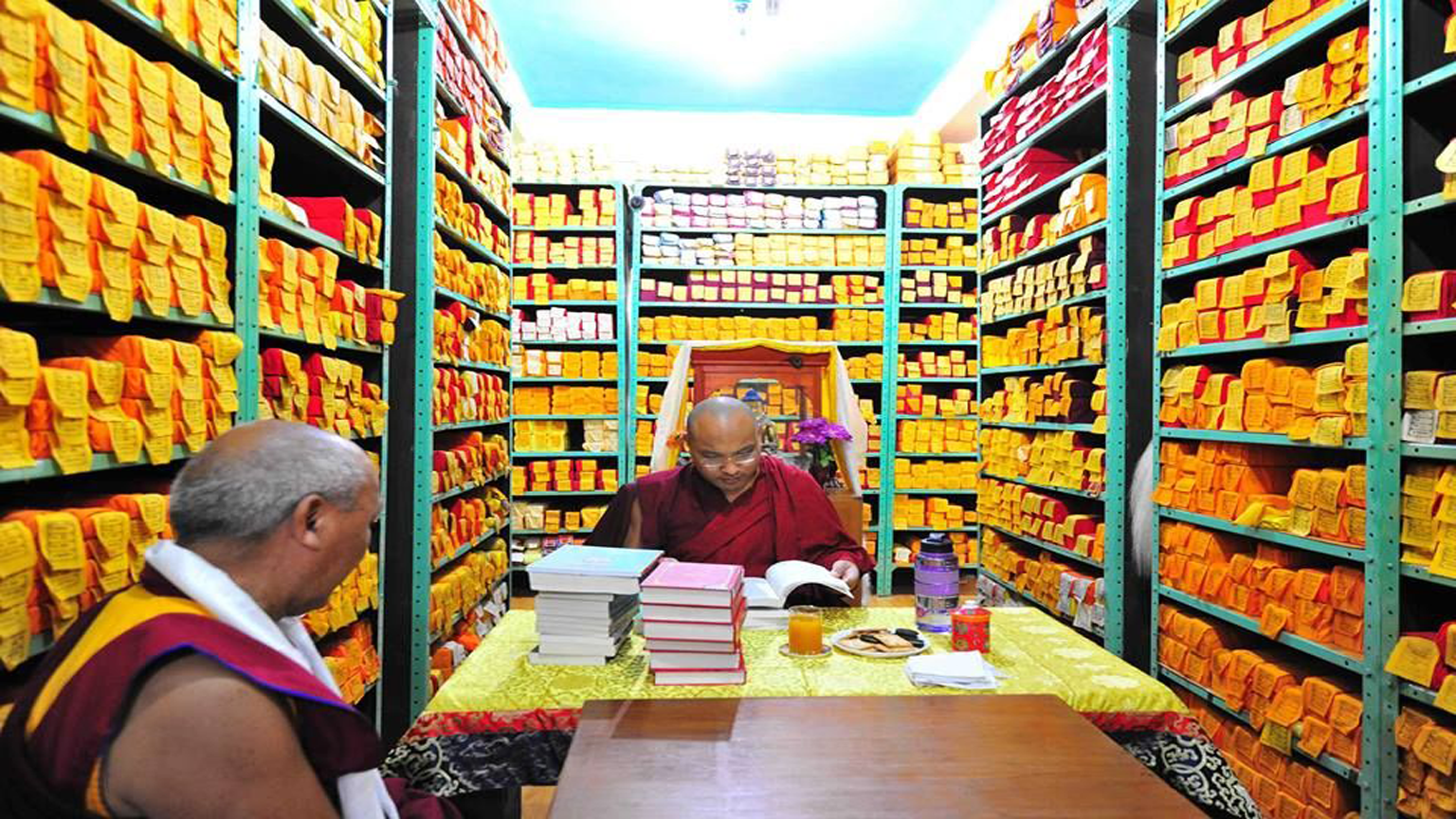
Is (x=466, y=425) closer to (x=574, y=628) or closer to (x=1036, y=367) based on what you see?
(x=574, y=628)

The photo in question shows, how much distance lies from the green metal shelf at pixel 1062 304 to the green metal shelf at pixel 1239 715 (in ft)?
5.53

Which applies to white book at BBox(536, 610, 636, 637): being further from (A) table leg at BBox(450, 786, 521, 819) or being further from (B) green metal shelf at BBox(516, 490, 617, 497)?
(B) green metal shelf at BBox(516, 490, 617, 497)

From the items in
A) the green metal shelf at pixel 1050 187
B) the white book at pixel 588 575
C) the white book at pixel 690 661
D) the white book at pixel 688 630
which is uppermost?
the green metal shelf at pixel 1050 187

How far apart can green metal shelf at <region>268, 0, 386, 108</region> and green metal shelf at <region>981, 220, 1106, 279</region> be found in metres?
3.21

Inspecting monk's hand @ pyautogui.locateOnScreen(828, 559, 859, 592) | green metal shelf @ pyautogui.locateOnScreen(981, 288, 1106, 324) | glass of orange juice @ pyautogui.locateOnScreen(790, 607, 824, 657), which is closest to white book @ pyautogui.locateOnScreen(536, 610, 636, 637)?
glass of orange juice @ pyautogui.locateOnScreen(790, 607, 824, 657)

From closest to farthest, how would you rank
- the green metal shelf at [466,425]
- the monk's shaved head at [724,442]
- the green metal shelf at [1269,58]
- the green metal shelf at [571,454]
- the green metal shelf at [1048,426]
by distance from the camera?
the green metal shelf at [1269,58], the monk's shaved head at [724,442], the green metal shelf at [466,425], the green metal shelf at [1048,426], the green metal shelf at [571,454]

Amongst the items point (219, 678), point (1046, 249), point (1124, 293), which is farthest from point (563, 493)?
point (219, 678)

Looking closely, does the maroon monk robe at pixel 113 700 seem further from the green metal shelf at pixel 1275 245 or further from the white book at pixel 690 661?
the green metal shelf at pixel 1275 245

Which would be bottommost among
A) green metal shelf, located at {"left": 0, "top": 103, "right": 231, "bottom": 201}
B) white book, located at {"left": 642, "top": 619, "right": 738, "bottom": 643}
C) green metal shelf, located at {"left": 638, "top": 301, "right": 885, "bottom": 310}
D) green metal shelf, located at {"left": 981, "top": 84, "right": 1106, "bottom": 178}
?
white book, located at {"left": 642, "top": 619, "right": 738, "bottom": 643}

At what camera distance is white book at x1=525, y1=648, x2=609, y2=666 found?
2.05m

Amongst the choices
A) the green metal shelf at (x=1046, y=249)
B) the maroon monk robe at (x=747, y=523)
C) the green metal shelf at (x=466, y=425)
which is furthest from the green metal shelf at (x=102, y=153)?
the green metal shelf at (x=1046, y=249)

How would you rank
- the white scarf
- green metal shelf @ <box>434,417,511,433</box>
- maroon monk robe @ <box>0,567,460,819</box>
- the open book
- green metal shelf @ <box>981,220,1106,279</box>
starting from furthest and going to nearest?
green metal shelf @ <box>981,220,1106,279</box> < green metal shelf @ <box>434,417,511,433</box> < the open book < the white scarf < maroon monk robe @ <box>0,567,460,819</box>

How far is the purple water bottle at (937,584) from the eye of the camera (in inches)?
90.2

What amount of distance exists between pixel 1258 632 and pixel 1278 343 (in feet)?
3.29
